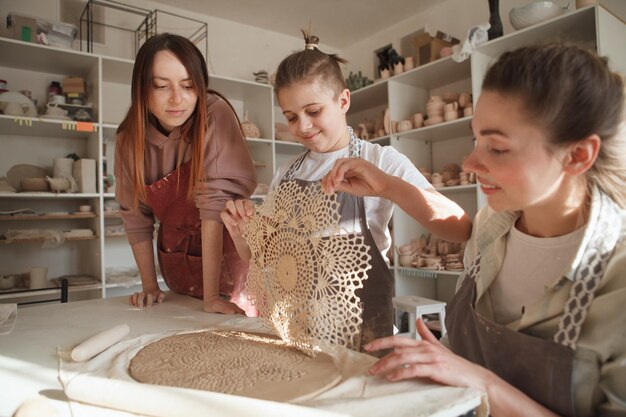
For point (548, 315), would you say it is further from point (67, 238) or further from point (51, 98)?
point (51, 98)

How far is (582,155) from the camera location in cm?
71

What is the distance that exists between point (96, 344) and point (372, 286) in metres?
0.63

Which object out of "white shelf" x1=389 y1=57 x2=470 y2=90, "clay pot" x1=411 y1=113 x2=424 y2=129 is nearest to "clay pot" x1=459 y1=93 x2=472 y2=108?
"white shelf" x1=389 y1=57 x2=470 y2=90

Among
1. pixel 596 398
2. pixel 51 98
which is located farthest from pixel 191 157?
pixel 51 98

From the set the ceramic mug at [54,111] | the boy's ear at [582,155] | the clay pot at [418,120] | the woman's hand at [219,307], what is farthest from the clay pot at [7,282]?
the boy's ear at [582,155]

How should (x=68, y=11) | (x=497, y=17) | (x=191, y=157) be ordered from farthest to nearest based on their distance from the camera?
(x=68, y=11)
(x=497, y=17)
(x=191, y=157)

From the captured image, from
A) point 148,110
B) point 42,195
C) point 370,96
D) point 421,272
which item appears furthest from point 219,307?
point 370,96

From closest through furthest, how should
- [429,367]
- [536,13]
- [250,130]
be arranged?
1. [429,367]
2. [536,13]
3. [250,130]

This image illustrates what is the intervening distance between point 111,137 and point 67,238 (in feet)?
2.78

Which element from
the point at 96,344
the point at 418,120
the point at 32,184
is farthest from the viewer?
the point at 418,120

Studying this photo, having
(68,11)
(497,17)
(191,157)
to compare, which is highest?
(68,11)

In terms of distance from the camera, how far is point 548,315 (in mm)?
708

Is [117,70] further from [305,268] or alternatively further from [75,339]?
[305,268]

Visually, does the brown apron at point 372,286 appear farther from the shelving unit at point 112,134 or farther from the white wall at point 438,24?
the white wall at point 438,24
